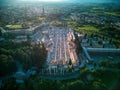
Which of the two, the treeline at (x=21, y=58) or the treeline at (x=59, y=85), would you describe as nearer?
the treeline at (x=59, y=85)

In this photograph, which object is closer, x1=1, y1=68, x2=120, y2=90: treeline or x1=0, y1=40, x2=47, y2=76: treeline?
x1=1, y1=68, x2=120, y2=90: treeline

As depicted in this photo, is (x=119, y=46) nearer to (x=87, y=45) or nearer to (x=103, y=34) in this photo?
(x=87, y=45)

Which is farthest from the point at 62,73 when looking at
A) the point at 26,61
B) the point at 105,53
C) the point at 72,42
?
the point at 72,42

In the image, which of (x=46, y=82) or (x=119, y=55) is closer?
(x=46, y=82)

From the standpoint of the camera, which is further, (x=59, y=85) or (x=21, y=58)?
(x=21, y=58)

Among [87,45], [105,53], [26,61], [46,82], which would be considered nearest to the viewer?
[46,82]

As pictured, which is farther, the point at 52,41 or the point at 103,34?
the point at 103,34

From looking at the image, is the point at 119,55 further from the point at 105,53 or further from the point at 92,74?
the point at 92,74

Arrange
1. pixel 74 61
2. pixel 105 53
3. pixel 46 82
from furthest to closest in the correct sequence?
pixel 105 53, pixel 74 61, pixel 46 82

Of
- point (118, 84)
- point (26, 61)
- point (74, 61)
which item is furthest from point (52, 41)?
point (118, 84)

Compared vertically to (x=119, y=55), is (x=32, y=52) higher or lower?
higher
